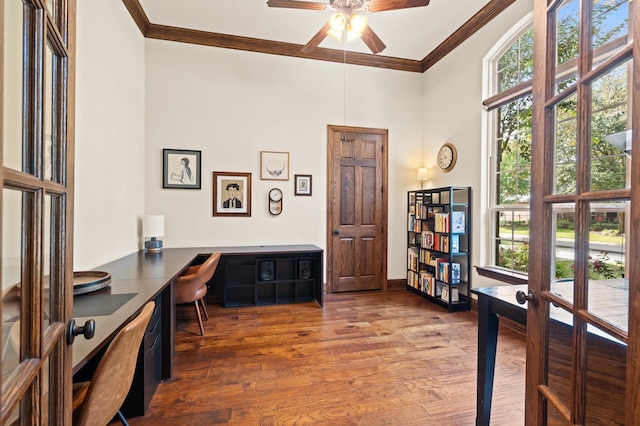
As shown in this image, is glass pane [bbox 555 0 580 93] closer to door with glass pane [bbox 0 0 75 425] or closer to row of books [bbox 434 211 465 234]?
door with glass pane [bbox 0 0 75 425]

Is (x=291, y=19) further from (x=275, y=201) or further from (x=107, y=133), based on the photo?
(x=107, y=133)

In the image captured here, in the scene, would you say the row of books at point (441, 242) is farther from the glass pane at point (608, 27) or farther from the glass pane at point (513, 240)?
the glass pane at point (608, 27)

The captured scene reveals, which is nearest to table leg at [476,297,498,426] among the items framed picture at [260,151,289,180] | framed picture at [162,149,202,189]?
framed picture at [260,151,289,180]

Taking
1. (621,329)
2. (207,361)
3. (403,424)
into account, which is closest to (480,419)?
(403,424)

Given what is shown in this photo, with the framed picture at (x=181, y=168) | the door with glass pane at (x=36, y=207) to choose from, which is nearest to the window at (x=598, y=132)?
the door with glass pane at (x=36, y=207)

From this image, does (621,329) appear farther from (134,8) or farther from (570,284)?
(134,8)

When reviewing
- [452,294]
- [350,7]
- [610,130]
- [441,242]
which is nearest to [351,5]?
[350,7]

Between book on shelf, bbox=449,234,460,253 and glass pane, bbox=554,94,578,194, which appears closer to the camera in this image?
glass pane, bbox=554,94,578,194

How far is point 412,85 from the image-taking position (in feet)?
15.6

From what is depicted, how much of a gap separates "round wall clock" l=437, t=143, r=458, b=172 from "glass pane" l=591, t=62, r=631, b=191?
334 centimetres

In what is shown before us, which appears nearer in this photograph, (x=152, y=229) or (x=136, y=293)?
(x=136, y=293)

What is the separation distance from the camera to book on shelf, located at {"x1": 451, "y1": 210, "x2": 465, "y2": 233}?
367cm

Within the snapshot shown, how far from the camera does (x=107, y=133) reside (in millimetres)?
2725

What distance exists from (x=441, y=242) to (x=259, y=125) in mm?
2973
